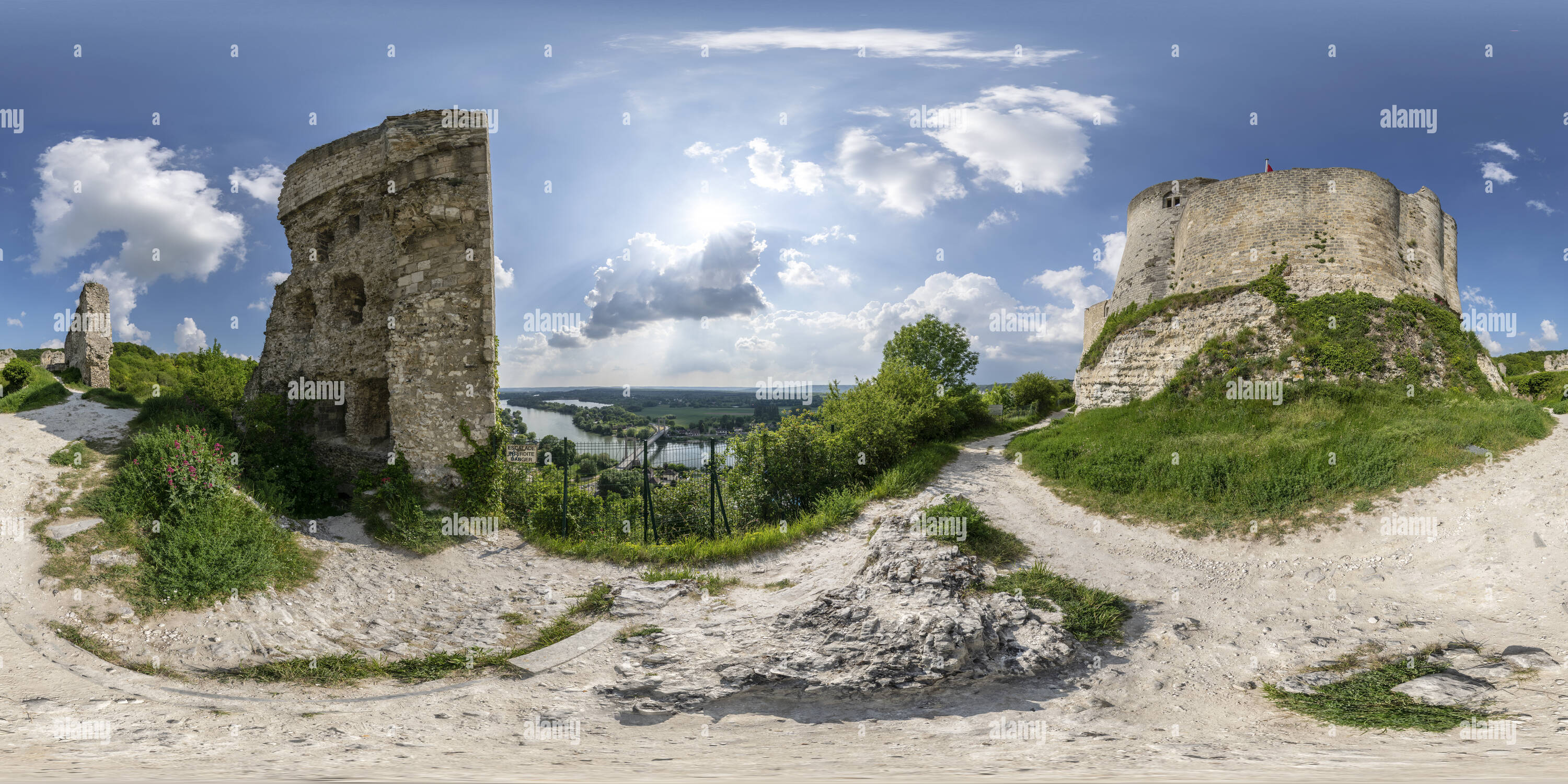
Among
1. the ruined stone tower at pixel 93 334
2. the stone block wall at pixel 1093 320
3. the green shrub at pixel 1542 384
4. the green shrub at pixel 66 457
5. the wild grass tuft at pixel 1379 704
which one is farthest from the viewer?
the stone block wall at pixel 1093 320

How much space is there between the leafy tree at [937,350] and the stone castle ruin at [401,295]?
88.6 ft

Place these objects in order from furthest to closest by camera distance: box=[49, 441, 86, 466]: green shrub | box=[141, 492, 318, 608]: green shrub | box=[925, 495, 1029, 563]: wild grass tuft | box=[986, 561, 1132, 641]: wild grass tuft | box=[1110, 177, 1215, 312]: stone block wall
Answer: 1. box=[1110, 177, 1215, 312]: stone block wall
2. box=[925, 495, 1029, 563]: wild grass tuft
3. box=[49, 441, 86, 466]: green shrub
4. box=[986, 561, 1132, 641]: wild grass tuft
5. box=[141, 492, 318, 608]: green shrub

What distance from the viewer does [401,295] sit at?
12180 millimetres

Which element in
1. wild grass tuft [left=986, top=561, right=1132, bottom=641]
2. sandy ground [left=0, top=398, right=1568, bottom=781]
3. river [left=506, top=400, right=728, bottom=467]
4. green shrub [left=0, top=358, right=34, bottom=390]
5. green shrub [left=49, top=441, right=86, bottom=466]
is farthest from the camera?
green shrub [left=0, top=358, right=34, bottom=390]

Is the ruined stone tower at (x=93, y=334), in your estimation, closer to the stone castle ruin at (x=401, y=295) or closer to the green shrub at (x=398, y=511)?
the stone castle ruin at (x=401, y=295)

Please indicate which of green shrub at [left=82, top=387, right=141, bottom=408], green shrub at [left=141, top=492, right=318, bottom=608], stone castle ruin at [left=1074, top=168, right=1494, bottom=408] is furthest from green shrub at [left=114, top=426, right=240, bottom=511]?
stone castle ruin at [left=1074, top=168, right=1494, bottom=408]

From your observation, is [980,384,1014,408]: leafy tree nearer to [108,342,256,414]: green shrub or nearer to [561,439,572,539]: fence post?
[561,439,572,539]: fence post

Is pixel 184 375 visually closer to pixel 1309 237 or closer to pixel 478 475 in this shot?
pixel 478 475

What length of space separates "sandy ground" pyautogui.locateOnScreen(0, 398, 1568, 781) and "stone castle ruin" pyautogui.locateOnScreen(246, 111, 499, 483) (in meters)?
2.70

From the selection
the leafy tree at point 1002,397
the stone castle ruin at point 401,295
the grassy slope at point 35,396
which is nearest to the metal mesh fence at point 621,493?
the stone castle ruin at point 401,295

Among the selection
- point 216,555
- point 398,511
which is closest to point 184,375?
point 398,511

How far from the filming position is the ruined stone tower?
20.4 meters

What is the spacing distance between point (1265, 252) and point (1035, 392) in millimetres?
13832

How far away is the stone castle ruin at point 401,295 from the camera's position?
11.9 meters
